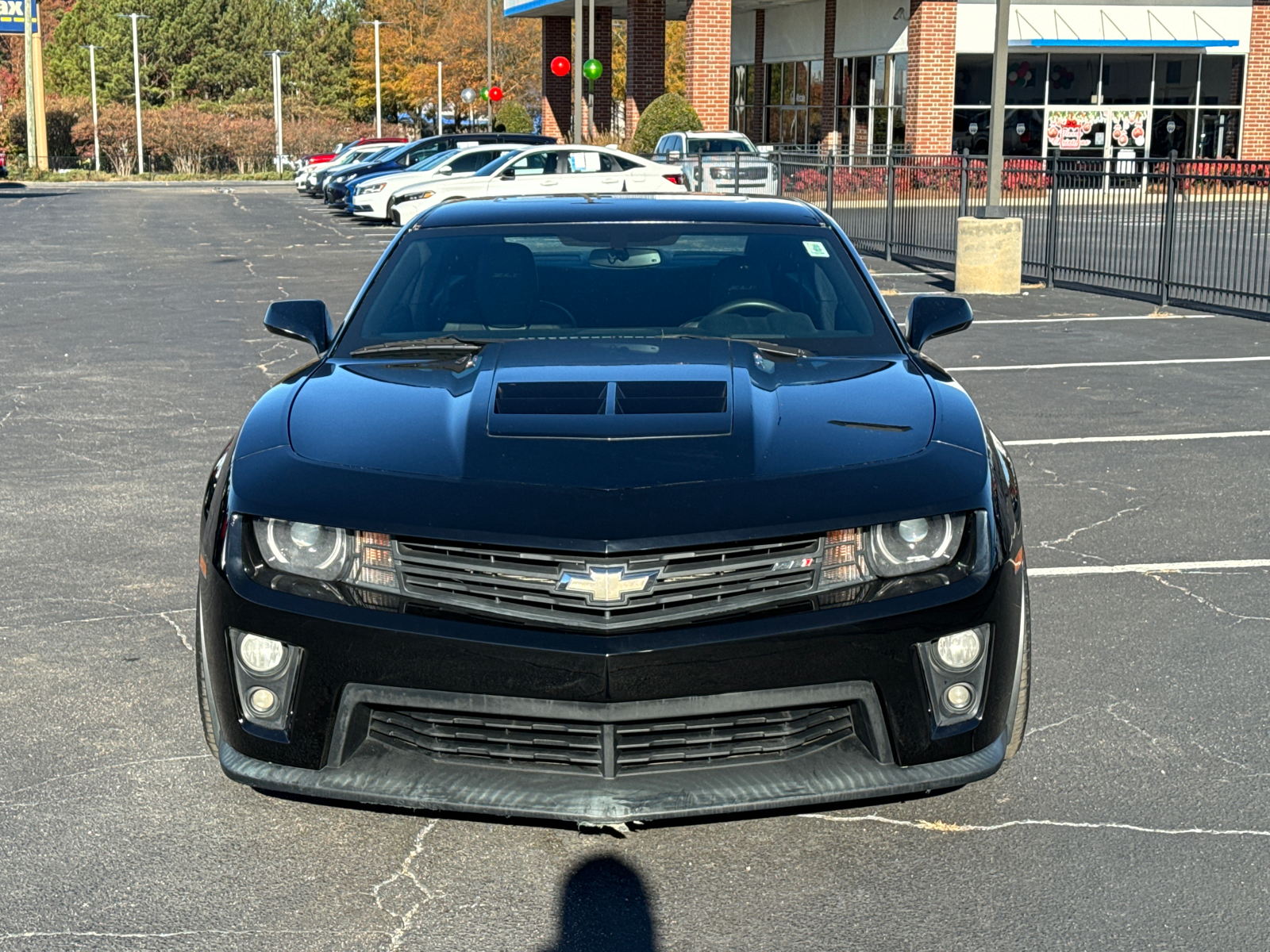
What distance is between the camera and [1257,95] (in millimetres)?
38719

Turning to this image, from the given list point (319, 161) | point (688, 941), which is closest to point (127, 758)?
point (688, 941)

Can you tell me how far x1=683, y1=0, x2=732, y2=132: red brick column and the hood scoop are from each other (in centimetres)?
3497

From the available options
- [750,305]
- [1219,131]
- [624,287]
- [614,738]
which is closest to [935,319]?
[750,305]

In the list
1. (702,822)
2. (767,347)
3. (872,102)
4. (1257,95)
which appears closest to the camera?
(702,822)

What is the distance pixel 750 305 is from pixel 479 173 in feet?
78.2

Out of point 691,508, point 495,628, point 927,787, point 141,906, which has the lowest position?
point 141,906

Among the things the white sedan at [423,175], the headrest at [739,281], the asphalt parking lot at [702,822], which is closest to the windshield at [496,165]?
the white sedan at [423,175]

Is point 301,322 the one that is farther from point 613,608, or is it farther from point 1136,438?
point 1136,438

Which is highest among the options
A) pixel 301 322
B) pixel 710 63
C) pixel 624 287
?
pixel 710 63

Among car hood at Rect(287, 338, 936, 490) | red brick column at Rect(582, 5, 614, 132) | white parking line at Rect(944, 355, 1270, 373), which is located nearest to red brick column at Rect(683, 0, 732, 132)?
red brick column at Rect(582, 5, 614, 132)

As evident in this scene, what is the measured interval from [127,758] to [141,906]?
97 centimetres

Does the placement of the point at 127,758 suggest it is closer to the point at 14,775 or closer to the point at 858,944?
the point at 14,775

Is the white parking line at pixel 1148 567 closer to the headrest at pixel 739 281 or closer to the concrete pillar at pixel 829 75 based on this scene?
the headrest at pixel 739 281

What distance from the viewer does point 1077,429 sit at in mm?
9727
